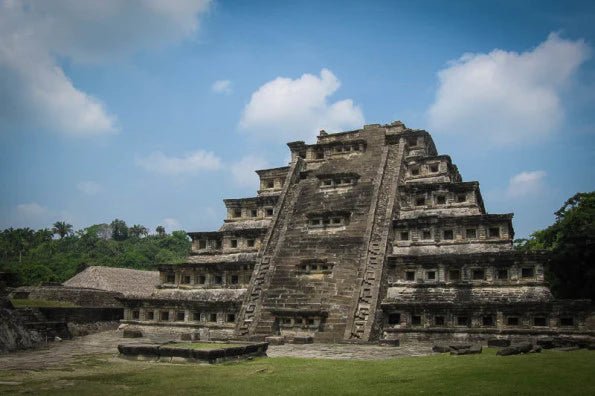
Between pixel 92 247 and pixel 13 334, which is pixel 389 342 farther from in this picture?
pixel 92 247

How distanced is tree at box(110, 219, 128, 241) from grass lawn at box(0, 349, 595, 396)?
329 feet

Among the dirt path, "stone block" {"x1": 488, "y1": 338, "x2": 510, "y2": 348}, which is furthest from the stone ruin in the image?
"stone block" {"x1": 488, "y1": 338, "x2": 510, "y2": 348}

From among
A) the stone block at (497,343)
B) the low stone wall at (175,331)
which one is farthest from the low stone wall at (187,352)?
the low stone wall at (175,331)

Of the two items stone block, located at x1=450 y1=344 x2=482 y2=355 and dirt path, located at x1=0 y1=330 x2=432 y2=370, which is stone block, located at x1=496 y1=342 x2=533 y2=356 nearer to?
stone block, located at x1=450 y1=344 x2=482 y2=355

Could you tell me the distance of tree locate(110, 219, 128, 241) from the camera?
110 m

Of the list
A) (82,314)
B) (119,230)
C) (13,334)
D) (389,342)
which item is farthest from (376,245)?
(119,230)

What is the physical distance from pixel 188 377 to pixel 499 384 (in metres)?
6.90

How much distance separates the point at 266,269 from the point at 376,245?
5.76 m

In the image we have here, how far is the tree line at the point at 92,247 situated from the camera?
73.4 metres

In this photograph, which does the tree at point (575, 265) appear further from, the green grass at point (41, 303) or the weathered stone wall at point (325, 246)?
the green grass at point (41, 303)

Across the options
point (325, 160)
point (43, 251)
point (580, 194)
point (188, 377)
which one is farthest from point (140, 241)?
point (188, 377)

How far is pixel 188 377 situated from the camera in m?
11.9

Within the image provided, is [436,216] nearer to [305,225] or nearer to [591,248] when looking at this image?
[305,225]

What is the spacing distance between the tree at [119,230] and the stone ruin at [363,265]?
3322 inches
